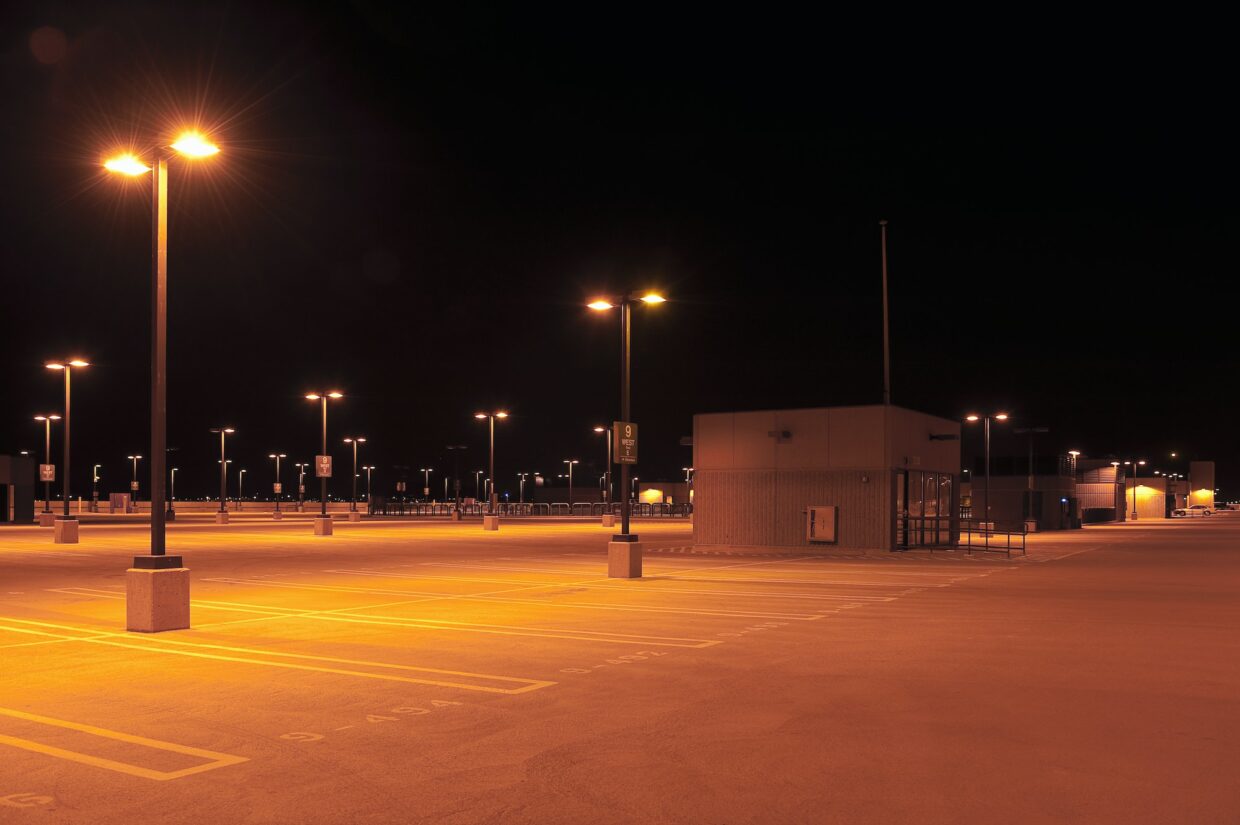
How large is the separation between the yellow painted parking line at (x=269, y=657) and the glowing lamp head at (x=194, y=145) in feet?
23.0

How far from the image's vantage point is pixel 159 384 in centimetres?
1630

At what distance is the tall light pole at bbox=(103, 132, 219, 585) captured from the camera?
15.6m

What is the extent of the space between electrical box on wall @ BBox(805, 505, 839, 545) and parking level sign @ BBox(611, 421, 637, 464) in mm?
12491

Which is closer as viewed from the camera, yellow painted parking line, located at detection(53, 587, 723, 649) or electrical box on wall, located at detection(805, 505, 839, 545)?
yellow painted parking line, located at detection(53, 587, 723, 649)

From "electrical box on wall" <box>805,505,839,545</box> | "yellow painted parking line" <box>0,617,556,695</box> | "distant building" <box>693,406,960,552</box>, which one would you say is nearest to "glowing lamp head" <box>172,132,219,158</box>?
"yellow painted parking line" <box>0,617,556,695</box>

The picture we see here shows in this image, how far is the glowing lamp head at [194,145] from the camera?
1541cm

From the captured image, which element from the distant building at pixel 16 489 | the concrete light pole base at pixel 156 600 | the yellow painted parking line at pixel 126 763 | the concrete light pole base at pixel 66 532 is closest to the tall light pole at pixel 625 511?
the concrete light pole base at pixel 156 600

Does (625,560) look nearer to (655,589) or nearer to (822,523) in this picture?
(655,589)

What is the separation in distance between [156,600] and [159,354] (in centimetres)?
368

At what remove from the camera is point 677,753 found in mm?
8211

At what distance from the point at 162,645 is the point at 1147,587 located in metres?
19.8

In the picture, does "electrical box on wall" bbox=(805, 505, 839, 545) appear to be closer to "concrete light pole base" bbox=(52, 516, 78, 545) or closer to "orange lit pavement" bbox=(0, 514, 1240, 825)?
"orange lit pavement" bbox=(0, 514, 1240, 825)

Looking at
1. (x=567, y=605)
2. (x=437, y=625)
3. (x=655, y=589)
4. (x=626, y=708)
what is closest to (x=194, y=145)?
(x=437, y=625)

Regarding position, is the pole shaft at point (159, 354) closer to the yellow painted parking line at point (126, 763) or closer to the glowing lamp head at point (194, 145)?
the glowing lamp head at point (194, 145)
